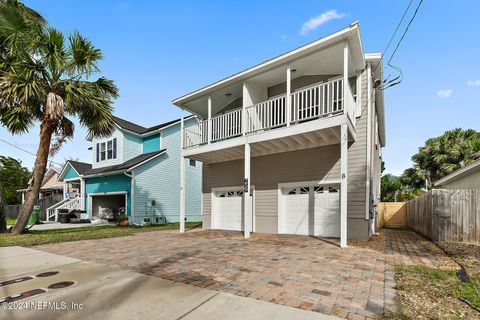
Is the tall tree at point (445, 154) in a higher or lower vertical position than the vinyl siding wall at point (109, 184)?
higher

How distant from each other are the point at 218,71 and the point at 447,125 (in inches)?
749

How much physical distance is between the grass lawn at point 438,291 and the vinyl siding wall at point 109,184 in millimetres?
15364

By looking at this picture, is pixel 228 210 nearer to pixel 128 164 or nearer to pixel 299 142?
pixel 299 142

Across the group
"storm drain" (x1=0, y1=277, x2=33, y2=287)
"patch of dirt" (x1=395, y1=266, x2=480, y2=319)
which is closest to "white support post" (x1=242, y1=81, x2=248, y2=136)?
"patch of dirt" (x1=395, y1=266, x2=480, y2=319)

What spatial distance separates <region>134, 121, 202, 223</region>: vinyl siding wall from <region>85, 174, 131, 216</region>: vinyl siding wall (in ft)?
2.50

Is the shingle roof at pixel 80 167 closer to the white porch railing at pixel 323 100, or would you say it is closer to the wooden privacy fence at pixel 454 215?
the white porch railing at pixel 323 100

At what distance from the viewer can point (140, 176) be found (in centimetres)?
1658

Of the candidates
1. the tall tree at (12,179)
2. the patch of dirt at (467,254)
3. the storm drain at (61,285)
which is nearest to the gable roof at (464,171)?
the patch of dirt at (467,254)

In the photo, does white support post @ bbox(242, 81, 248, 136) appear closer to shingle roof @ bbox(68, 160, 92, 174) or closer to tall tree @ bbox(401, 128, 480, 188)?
tall tree @ bbox(401, 128, 480, 188)

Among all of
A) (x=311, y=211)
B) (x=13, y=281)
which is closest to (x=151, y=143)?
(x=311, y=211)

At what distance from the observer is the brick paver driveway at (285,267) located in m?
3.60

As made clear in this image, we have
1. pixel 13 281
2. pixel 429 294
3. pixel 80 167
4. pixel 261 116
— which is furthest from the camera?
pixel 80 167

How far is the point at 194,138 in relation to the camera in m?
12.5

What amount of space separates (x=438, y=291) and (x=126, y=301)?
436 centimetres
